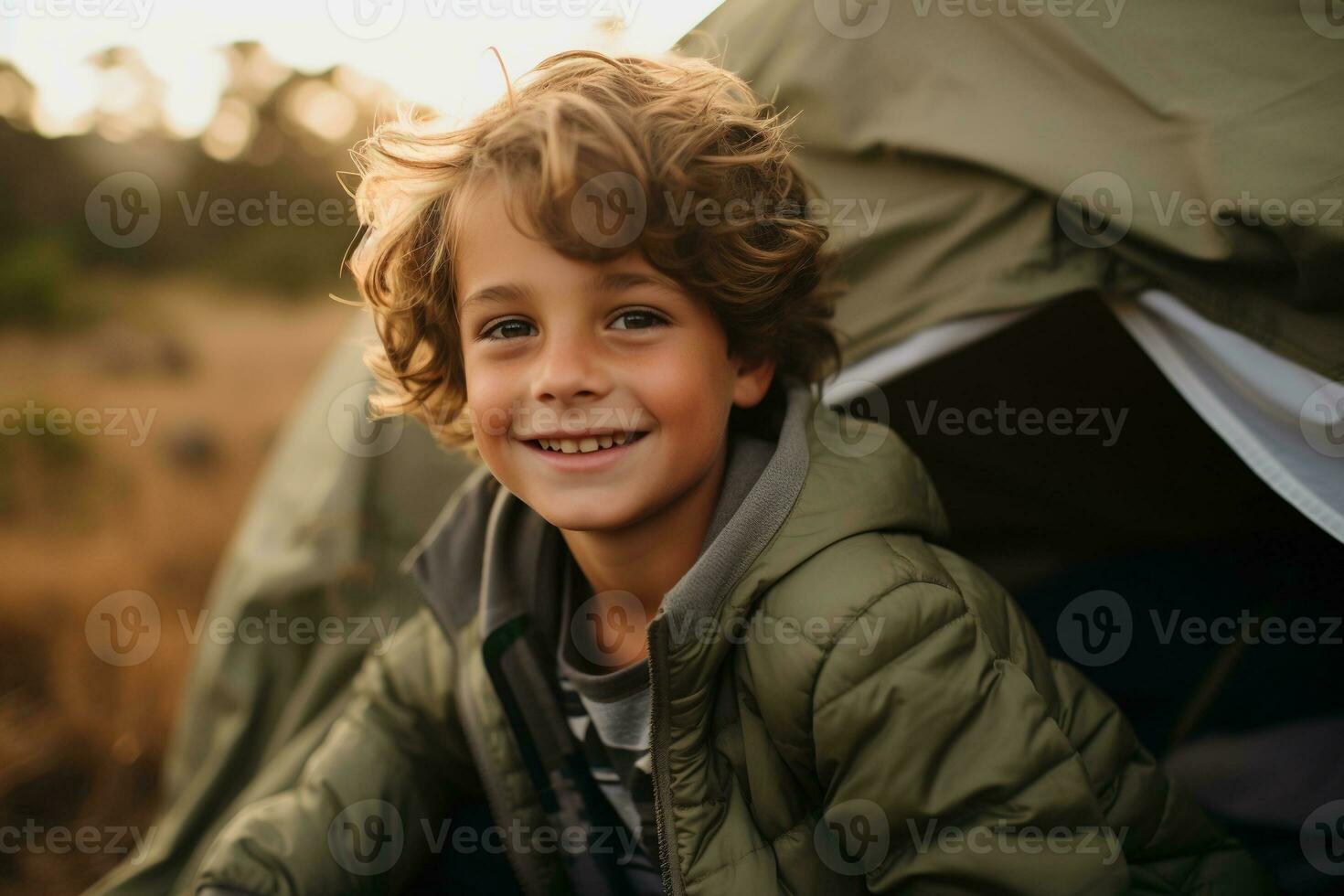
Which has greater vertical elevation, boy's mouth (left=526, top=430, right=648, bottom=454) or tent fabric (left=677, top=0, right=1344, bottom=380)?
tent fabric (left=677, top=0, right=1344, bottom=380)

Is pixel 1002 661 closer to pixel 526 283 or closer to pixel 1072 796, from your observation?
pixel 1072 796

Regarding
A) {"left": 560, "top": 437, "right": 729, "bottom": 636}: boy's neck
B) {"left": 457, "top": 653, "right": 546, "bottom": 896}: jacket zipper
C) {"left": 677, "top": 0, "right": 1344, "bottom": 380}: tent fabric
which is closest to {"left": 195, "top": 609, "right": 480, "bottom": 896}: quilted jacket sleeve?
{"left": 457, "top": 653, "right": 546, "bottom": 896}: jacket zipper

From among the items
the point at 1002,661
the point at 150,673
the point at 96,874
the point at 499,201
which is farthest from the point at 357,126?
the point at 1002,661

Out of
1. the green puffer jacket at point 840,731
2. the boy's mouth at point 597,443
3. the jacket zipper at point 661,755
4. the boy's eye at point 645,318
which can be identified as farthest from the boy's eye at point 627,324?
the jacket zipper at point 661,755

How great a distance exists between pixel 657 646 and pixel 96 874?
1465mm

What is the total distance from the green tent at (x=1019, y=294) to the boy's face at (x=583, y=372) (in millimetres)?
452

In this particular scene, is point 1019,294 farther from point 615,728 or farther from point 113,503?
point 113,503

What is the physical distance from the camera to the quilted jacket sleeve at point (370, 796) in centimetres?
145

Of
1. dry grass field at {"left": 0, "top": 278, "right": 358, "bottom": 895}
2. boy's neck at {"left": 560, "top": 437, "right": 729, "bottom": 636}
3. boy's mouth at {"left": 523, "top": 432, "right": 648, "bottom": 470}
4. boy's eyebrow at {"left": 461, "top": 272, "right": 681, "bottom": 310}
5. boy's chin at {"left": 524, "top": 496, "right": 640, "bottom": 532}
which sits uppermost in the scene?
boy's eyebrow at {"left": 461, "top": 272, "right": 681, "bottom": 310}

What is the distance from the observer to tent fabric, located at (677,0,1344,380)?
1.21 m

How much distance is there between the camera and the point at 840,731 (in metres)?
1.08

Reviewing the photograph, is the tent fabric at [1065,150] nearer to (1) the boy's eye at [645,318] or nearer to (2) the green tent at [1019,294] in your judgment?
(2) the green tent at [1019,294]

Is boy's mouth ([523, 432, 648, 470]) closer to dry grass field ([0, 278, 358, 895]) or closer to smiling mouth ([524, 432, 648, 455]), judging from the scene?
smiling mouth ([524, 432, 648, 455])

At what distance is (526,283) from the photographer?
117 centimetres
